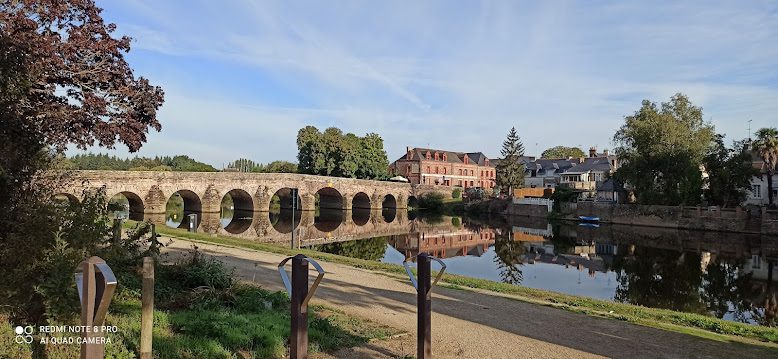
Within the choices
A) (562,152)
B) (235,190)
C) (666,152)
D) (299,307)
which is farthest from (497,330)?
(562,152)

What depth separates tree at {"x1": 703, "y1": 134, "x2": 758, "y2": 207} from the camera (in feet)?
126

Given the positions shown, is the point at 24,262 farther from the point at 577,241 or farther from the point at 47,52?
the point at 577,241

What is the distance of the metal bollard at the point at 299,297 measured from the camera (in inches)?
179

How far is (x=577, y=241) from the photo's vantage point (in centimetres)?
3325

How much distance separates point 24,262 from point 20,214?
671 millimetres

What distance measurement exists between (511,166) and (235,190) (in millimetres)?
35666

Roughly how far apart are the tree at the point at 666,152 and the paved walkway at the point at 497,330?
35946mm

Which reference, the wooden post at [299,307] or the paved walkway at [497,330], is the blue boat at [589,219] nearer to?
the paved walkway at [497,330]

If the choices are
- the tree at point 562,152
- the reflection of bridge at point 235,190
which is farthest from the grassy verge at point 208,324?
the tree at point 562,152

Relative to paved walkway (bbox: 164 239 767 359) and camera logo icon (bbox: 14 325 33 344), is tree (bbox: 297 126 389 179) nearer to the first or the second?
paved walkway (bbox: 164 239 767 359)

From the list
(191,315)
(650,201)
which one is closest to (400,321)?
(191,315)

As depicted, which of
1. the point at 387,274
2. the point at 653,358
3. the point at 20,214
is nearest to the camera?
the point at 20,214

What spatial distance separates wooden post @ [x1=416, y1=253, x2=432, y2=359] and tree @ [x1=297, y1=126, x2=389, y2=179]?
65.1m

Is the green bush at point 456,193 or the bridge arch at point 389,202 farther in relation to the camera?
the green bush at point 456,193
